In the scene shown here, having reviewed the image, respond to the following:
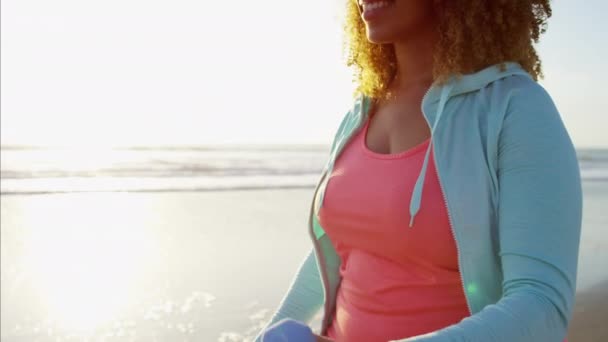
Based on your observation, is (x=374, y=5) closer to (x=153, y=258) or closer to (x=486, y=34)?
(x=486, y=34)

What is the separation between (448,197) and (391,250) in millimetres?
199

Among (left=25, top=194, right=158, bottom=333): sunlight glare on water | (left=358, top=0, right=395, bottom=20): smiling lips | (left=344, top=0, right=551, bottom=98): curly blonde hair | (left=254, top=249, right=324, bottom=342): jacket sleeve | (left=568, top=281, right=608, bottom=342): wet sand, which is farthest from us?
(left=25, top=194, right=158, bottom=333): sunlight glare on water

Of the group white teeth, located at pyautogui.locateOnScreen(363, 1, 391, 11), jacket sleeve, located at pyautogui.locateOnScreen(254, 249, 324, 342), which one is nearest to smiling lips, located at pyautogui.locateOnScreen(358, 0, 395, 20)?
white teeth, located at pyautogui.locateOnScreen(363, 1, 391, 11)

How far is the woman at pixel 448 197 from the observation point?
115 centimetres

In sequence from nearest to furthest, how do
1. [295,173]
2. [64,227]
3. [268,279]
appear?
[268,279], [64,227], [295,173]

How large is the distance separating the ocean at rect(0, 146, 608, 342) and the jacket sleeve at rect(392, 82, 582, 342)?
2.97 meters

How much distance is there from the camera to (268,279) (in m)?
4.95

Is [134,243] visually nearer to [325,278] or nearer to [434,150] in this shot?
[325,278]

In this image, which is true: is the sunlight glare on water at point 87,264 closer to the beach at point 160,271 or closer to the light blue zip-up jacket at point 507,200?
the beach at point 160,271

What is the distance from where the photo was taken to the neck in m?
1.62

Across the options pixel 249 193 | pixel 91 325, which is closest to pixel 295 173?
pixel 249 193

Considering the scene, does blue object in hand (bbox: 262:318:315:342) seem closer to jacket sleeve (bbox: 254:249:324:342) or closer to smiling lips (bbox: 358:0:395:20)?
jacket sleeve (bbox: 254:249:324:342)

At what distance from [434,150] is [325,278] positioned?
1.73 ft

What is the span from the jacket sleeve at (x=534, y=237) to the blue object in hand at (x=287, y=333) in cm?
29
